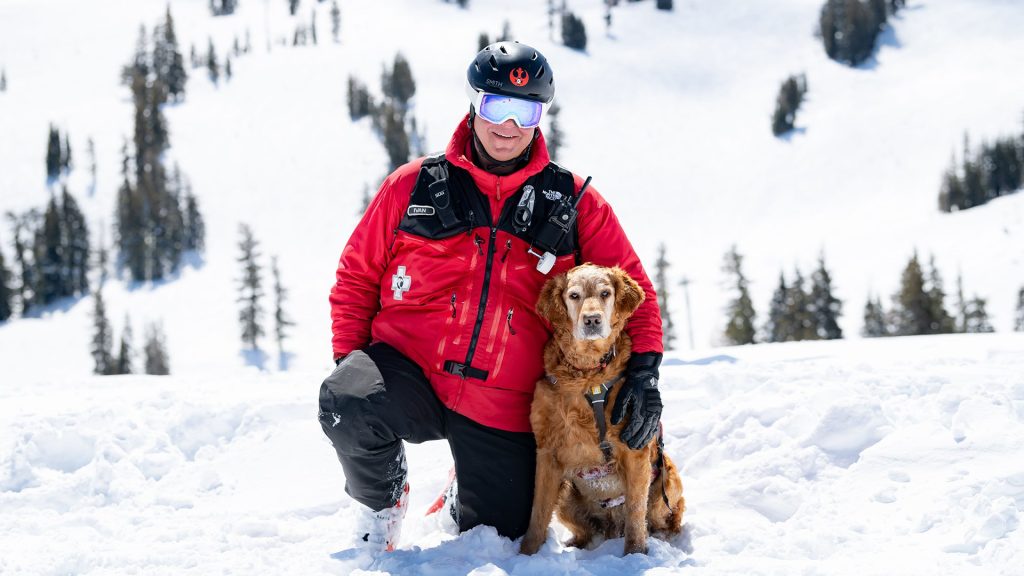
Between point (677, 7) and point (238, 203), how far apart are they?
76.4 metres

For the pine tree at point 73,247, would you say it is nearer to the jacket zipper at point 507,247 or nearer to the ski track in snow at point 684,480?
the ski track in snow at point 684,480

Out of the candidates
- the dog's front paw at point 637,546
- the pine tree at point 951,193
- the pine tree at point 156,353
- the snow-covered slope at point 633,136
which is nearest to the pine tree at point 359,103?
the snow-covered slope at point 633,136

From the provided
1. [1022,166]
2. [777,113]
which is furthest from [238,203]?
[1022,166]

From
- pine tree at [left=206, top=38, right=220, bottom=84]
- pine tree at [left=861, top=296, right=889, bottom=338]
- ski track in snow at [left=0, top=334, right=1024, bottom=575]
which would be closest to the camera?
ski track in snow at [left=0, top=334, right=1024, bottom=575]

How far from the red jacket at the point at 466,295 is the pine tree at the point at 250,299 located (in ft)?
172

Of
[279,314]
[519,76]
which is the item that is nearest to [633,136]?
[279,314]

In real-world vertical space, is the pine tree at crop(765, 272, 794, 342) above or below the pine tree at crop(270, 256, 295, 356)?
below

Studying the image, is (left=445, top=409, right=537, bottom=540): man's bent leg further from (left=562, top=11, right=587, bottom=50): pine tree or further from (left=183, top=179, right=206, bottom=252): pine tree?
(left=562, top=11, right=587, bottom=50): pine tree

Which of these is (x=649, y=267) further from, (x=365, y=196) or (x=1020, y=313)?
(x=365, y=196)

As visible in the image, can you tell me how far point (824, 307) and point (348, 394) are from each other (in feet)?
147

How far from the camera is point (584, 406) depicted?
415cm

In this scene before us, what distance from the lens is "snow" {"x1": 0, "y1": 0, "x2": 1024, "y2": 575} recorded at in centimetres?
425

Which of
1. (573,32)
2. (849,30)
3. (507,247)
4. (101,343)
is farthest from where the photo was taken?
(849,30)

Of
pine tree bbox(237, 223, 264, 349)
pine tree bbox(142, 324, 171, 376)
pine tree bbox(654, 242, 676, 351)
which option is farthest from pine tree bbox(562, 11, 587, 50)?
pine tree bbox(142, 324, 171, 376)
